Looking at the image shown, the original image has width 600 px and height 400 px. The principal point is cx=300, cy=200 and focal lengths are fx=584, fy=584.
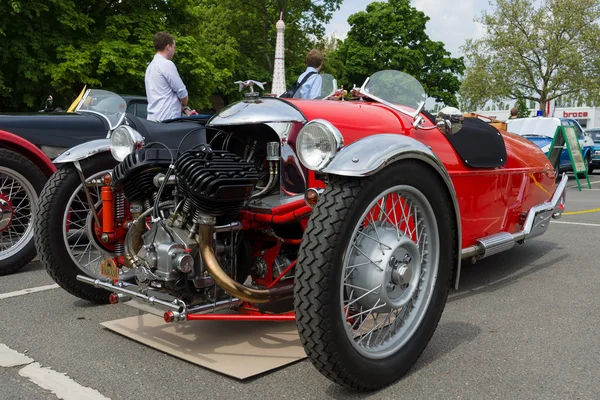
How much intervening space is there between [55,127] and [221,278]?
12.4 feet

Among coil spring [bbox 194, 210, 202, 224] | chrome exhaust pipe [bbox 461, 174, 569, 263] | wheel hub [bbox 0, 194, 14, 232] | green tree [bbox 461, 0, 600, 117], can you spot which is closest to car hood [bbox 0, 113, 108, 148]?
wheel hub [bbox 0, 194, 14, 232]

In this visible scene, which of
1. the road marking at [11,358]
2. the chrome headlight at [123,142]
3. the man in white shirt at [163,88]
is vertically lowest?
the road marking at [11,358]

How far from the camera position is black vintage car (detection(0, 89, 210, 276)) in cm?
505

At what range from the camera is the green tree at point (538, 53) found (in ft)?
112

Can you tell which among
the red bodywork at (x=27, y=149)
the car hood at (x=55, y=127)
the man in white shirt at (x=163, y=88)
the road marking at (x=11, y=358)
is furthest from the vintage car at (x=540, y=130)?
the road marking at (x=11, y=358)

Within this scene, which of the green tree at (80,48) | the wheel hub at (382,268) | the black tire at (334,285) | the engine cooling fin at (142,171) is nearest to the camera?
the black tire at (334,285)

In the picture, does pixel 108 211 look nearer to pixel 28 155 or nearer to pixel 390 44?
pixel 28 155

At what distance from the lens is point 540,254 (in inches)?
233

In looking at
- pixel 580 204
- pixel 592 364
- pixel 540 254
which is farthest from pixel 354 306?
pixel 580 204

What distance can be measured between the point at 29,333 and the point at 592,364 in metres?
3.21

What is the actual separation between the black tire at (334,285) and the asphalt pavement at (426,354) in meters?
0.15

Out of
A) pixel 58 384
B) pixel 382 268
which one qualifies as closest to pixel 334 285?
pixel 382 268

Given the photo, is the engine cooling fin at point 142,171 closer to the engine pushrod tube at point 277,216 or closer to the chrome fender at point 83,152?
the engine pushrod tube at point 277,216

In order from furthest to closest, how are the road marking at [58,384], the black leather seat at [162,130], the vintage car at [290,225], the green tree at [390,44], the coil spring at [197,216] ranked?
1. the green tree at [390,44]
2. the black leather seat at [162,130]
3. the coil spring at [197,216]
4. the road marking at [58,384]
5. the vintage car at [290,225]
